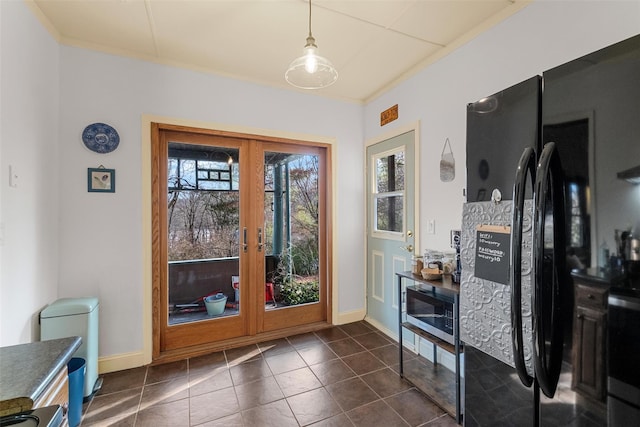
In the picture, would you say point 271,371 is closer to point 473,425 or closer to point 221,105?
point 473,425

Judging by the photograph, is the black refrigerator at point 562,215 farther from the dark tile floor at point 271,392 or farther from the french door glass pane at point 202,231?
the french door glass pane at point 202,231

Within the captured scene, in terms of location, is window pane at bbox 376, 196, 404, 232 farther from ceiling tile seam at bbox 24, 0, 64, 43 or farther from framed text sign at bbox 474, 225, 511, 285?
ceiling tile seam at bbox 24, 0, 64, 43

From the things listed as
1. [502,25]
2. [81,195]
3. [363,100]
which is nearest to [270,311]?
[81,195]

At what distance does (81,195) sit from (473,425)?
3.09m

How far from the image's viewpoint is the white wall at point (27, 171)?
1.63m

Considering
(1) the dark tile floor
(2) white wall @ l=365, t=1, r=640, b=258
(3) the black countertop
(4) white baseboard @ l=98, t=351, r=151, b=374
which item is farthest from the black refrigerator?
(4) white baseboard @ l=98, t=351, r=151, b=374

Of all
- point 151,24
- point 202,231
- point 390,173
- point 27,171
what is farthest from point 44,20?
point 390,173

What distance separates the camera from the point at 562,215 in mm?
970

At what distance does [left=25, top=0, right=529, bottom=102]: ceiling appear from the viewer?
6.29 ft

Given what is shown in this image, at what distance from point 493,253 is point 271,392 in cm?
183

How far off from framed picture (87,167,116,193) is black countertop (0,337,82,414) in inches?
63.3

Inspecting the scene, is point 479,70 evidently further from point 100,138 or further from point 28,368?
point 100,138

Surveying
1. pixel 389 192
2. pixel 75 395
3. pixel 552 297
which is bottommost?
pixel 75 395

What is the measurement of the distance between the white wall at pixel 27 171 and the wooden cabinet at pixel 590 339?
2.69 metres
